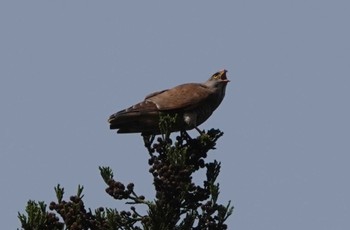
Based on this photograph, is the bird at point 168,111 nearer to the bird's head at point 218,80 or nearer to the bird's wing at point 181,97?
the bird's wing at point 181,97

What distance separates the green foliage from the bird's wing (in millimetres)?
1723

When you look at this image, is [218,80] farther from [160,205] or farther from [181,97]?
[160,205]

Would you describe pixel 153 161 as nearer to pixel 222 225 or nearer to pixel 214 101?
pixel 222 225

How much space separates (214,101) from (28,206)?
389cm

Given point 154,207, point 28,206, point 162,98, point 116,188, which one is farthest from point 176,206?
point 162,98

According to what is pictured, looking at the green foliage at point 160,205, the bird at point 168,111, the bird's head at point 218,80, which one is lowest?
the green foliage at point 160,205

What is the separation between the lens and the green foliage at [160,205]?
7812 mm

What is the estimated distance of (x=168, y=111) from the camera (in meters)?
10.3

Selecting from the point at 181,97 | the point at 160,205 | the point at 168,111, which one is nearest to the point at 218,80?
the point at 181,97

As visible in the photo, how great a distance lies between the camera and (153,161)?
8.46m

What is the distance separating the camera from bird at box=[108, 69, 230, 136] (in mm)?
10211

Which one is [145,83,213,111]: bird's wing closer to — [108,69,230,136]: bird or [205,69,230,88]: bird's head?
[108,69,230,136]: bird

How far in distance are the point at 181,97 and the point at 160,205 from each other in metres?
2.82

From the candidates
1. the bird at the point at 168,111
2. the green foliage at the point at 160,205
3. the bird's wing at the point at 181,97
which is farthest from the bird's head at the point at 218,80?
the green foliage at the point at 160,205
